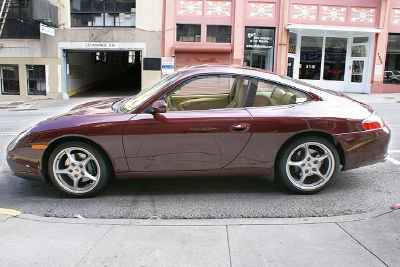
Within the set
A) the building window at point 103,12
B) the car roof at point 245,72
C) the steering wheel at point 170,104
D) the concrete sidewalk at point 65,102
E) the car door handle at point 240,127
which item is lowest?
the concrete sidewalk at point 65,102

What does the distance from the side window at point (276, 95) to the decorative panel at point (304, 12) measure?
55.7ft

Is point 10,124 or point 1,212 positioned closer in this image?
point 1,212

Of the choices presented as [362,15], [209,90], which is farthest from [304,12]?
[209,90]

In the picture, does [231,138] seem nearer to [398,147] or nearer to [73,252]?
[73,252]

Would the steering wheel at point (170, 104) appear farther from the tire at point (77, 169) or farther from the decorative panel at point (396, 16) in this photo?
the decorative panel at point (396, 16)

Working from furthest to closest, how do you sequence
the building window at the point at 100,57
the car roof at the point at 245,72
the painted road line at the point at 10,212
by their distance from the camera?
the building window at the point at 100,57 → the car roof at the point at 245,72 → the painted road line at the point at 10,212

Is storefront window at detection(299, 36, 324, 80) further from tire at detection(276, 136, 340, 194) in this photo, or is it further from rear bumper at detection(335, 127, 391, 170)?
tire at detection(276, 136, 340, 194)

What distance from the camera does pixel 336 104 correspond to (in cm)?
436

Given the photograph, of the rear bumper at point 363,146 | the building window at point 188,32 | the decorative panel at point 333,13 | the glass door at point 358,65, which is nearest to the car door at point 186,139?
the rear bumper at point 363,146

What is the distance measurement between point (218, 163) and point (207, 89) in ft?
3.64

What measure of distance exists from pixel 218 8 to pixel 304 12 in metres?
4.64

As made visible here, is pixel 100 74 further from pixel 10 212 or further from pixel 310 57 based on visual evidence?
pixel 10 212

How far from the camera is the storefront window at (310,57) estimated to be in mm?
21078

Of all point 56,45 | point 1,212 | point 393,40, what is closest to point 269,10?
point 393,40
